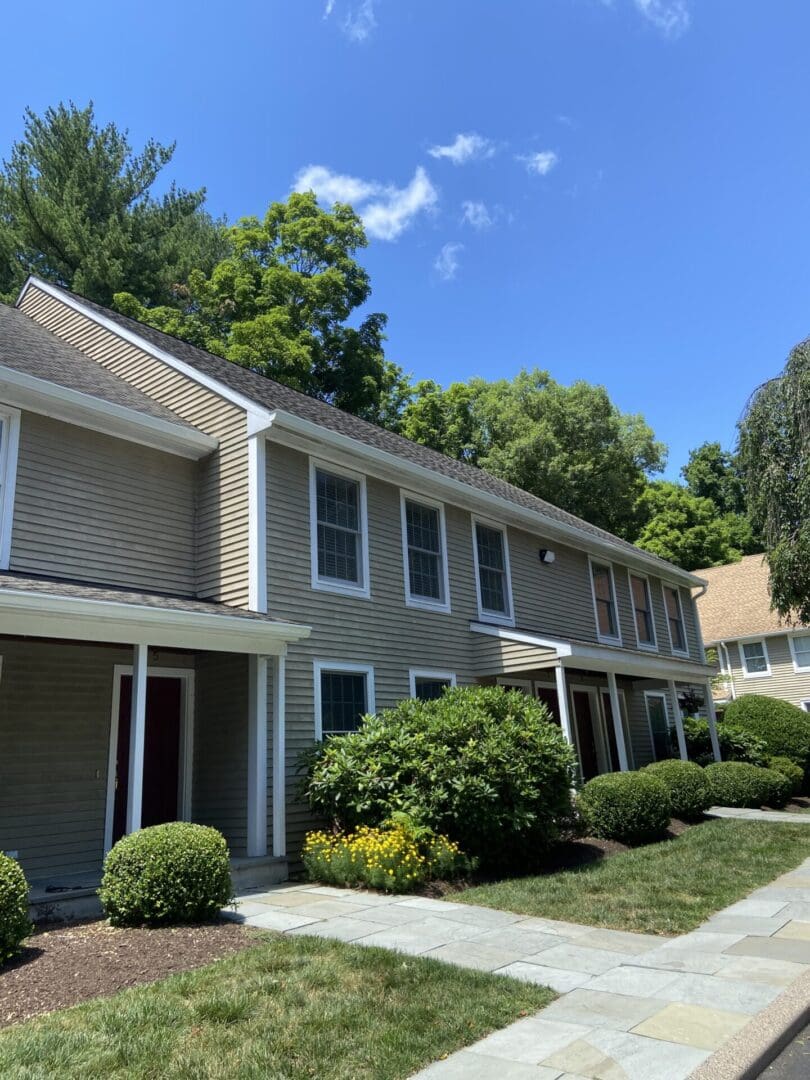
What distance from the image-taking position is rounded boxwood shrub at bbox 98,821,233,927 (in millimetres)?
6145

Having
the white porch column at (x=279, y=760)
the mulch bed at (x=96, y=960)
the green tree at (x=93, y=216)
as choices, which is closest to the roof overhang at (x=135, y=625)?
the white porch column at (x=279, y=760)

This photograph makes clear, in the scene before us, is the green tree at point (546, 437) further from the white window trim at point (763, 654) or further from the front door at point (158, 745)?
the front door at point (158, 745)

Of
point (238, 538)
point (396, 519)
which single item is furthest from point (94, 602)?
point (396, 519)

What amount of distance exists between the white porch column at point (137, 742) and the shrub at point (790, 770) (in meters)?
13.9

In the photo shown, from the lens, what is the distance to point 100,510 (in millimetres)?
9664

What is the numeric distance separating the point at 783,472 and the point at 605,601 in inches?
191

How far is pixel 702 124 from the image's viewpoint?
45.2ft

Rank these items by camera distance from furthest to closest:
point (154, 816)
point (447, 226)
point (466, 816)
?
point (447, 226) < point (154, 816) < point (466, 816)

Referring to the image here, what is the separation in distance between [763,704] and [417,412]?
18.8 meters

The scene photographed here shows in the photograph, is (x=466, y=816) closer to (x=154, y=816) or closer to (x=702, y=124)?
(x=154, y=816)

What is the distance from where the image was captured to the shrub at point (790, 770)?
17.1 meters

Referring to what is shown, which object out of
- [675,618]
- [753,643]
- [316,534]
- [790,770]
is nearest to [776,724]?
[790,770]

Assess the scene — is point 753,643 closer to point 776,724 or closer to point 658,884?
point 776,724

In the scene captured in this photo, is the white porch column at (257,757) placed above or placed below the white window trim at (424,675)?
below
